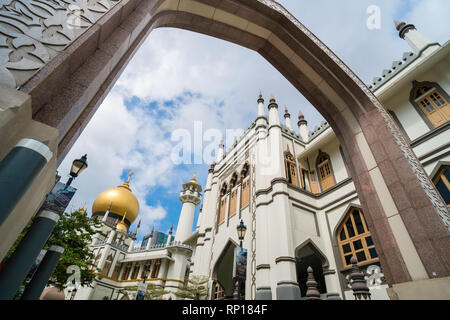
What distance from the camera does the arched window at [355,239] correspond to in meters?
8.53

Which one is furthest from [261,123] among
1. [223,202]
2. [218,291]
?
[218,291]

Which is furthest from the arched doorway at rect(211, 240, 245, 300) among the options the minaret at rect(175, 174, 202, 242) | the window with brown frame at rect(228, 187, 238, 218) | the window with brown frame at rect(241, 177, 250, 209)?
the minaret at rect(175, 174, 202, 242)

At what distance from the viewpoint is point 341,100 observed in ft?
15.3

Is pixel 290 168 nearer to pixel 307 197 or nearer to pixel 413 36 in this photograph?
pixel 307 197

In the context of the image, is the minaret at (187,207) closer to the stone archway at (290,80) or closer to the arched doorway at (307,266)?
the arched doorway at (307,266)

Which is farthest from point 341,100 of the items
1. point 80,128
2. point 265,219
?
point 265,219

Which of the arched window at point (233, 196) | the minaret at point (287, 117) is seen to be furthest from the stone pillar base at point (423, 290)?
the minaret at point (287, 117)

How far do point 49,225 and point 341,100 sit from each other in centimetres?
572

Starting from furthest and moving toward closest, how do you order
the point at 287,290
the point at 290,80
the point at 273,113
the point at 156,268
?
1. the point at 156,268
2. the point at 273,113
3. the point at 287,290
4. the point at 290,80

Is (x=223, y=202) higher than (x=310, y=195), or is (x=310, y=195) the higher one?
(x=223, y=202)

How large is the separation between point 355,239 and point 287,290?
3.55 m

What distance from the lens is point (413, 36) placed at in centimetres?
1034

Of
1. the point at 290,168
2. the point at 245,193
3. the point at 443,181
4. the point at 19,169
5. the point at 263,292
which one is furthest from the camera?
the point at 245,193
